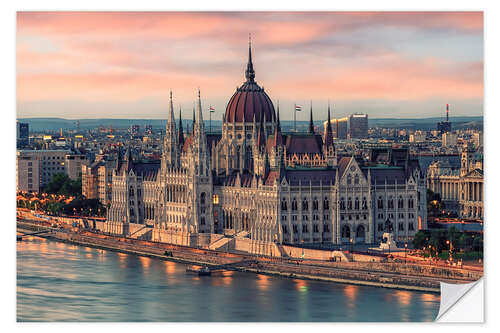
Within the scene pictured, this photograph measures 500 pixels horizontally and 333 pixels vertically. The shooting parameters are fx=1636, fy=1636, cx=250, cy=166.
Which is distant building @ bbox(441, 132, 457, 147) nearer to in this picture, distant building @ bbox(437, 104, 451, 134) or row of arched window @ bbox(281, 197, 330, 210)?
distant building @ bbox(437, 104, 451, 134)

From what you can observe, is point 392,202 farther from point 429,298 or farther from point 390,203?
point 429,298

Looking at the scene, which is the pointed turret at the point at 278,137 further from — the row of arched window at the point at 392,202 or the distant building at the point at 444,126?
the distant building at the point at 444,126

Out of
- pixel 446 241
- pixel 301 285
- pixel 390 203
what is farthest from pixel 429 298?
pixel 390 203

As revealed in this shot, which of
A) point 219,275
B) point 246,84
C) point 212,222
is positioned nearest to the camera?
point 219,275

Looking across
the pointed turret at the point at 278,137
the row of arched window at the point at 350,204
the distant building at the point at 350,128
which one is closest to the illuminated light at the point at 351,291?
the row of arched window at the point at 350,204
